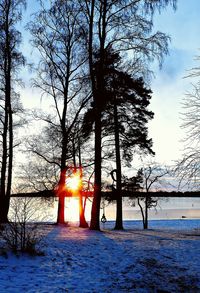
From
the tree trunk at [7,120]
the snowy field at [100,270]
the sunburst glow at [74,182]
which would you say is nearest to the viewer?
the snowy field at [100,270]

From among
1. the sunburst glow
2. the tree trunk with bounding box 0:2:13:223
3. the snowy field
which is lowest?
the snowy field

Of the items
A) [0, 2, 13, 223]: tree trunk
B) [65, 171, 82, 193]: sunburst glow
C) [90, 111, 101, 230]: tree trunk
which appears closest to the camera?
[90, 111, 101, 230]: tree trunk

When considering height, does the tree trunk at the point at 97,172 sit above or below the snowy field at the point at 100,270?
above

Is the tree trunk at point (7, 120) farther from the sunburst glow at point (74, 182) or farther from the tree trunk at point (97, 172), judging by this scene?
the sunburst glow at point (74, 182)

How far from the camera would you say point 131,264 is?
8.66 m

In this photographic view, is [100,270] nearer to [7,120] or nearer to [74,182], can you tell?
[7,120]

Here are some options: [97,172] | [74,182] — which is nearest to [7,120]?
[97,172]

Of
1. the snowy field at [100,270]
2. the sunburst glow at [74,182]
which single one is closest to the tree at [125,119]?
the sunburst glow at [74,182]

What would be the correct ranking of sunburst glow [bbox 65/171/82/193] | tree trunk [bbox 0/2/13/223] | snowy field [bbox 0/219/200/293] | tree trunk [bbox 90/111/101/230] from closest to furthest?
snowy field [bbox 0/219/200/293] < tree trunk [bbox 90/111/101/230] < tree trunk [bbox 0/2/13/223] < sunburst glow [bbox 65/171/82/193]

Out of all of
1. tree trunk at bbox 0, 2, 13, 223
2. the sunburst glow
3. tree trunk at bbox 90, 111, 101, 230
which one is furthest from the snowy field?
the sunburst glow

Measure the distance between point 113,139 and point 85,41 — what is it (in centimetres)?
715

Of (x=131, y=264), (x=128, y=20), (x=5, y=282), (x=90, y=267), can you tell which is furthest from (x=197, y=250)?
(x=128, y=20)

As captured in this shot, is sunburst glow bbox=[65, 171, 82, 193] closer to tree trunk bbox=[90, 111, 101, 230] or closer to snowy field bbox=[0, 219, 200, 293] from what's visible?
tree trunk bbox=[90, 111, 101, 230]

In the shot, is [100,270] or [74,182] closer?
[100,270]
